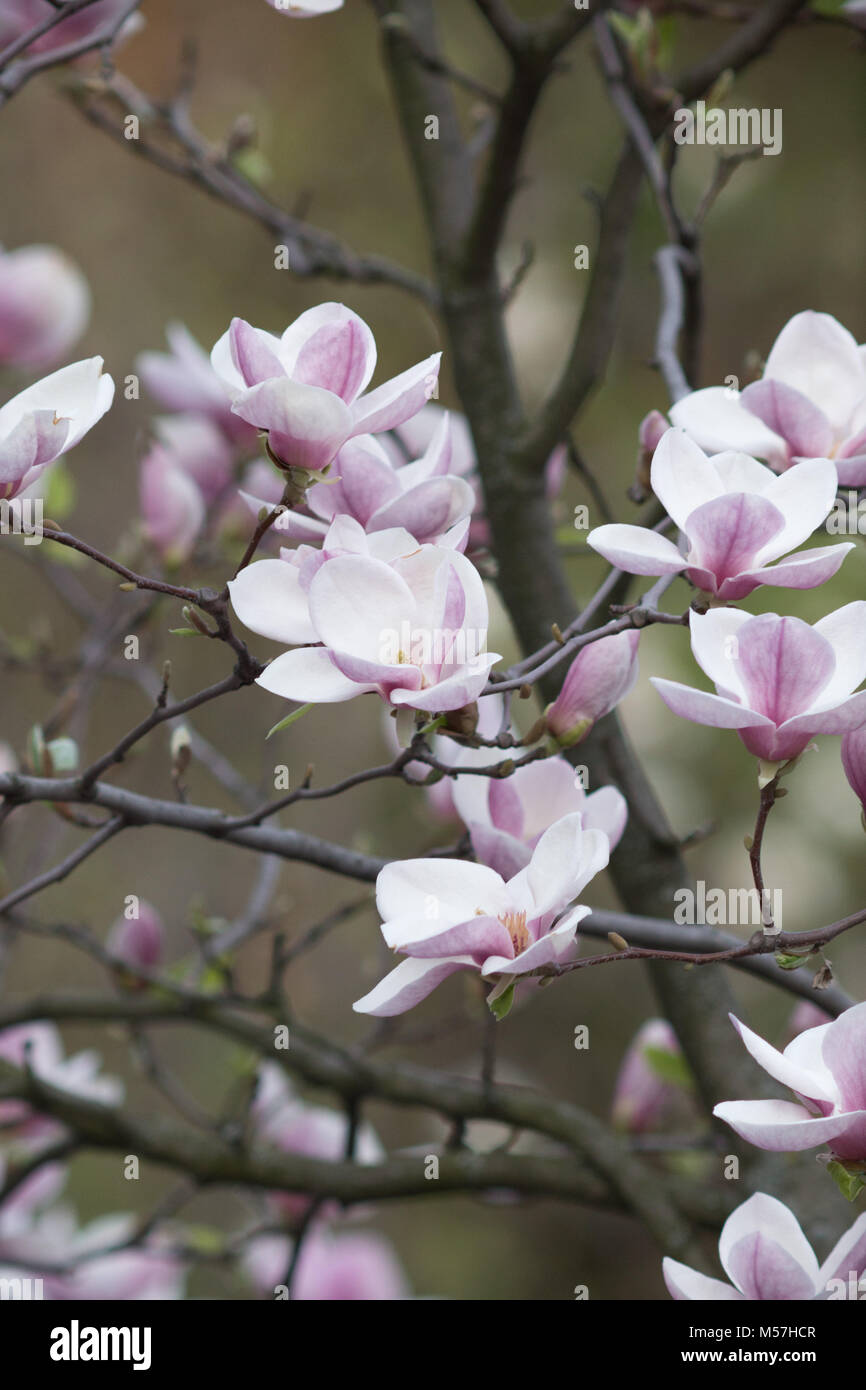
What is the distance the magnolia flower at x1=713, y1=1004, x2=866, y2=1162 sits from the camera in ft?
1.01

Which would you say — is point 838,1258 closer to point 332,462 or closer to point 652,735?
point 332,462

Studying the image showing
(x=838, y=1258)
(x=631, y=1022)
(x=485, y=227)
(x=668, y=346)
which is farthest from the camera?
(x=631, y=1022)

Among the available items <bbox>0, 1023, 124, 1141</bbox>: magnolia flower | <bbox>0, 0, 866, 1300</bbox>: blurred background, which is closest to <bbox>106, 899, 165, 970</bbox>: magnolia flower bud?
<bbox>0, 1023, 124, 1141</bbox>: magnolia flower

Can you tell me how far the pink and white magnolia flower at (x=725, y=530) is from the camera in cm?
34

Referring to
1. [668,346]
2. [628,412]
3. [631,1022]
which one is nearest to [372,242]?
[628,412]

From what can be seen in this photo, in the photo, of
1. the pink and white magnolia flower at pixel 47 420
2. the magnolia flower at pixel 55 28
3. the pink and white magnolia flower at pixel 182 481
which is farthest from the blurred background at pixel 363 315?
the pink and white magnolia flower at pixel 47 420

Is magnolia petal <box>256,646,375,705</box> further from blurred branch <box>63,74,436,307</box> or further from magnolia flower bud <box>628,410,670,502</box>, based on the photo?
blurred branch <box>63,74,436,307</box>

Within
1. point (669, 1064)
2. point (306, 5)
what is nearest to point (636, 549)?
point (306, 5)

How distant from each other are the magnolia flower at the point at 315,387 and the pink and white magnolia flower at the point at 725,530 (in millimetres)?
70

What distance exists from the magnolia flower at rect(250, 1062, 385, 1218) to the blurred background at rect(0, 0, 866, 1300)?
2.14 ft

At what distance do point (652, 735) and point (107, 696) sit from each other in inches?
26.8

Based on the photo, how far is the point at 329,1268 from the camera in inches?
34.3

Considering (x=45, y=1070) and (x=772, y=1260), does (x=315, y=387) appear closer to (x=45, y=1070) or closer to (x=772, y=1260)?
(x=772, y=1260)
